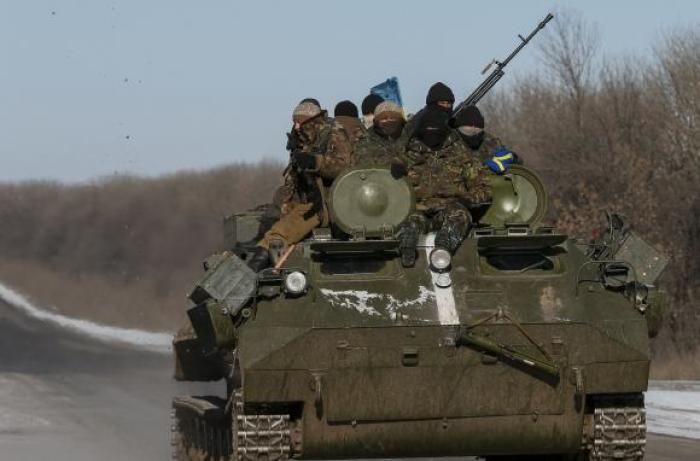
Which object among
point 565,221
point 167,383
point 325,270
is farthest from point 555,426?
point 565,221

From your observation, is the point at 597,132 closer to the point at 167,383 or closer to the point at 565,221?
the point at 565,221

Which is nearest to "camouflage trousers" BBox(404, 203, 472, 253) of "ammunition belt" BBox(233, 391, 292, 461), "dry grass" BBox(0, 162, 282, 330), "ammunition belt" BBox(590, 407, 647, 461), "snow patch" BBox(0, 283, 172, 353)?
"ammunition belt" BBox(590, 407, 647, 461)

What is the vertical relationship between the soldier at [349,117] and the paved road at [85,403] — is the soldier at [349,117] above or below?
above

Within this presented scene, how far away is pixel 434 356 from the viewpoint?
1020 centimetres

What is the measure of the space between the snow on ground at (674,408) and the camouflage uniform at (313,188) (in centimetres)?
511

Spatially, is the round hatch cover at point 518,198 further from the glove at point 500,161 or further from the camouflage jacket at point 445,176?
the camouflage jacket at point 445,176

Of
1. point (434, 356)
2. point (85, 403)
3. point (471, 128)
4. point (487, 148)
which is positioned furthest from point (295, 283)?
point (85, 403)

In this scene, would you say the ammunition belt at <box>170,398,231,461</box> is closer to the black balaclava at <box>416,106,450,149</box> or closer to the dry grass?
the black balaclava at <box>416,106,450,149</box>

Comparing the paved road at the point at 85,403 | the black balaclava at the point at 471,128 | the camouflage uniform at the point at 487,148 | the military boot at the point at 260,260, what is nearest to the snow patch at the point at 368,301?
the military boot at the point at 260,260

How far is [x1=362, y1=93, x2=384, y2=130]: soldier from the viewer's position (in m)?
14.6

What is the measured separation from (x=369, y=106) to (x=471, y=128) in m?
2.34

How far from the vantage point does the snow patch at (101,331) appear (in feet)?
108

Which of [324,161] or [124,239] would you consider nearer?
[324,161]

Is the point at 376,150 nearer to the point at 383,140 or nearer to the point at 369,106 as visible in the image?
the point at 383,140
